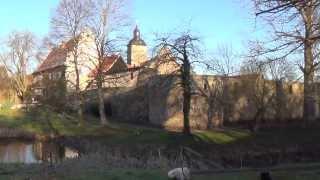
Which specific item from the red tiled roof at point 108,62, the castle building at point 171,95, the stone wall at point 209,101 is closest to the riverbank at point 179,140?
the stone wall at point 209,101

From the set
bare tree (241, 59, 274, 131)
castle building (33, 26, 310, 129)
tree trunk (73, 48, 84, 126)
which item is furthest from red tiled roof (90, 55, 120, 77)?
bare tree (241, 59, 274, 131)

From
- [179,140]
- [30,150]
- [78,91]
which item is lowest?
[30,150]

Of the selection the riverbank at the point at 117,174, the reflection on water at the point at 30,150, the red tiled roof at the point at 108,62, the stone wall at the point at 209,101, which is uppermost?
the red tiled roof at the point at 108,62

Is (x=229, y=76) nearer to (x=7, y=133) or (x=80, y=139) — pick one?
(x=80, y=139)

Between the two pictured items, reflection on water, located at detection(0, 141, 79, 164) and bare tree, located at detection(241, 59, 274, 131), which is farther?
bare tree, located at detection(241, 59, 274, 131)

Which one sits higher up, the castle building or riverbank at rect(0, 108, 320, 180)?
the castle building

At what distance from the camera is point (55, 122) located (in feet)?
178

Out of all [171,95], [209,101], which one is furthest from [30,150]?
[209,101]

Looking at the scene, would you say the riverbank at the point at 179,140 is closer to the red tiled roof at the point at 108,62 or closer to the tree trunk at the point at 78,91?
the tree trunk at the point at 78,91

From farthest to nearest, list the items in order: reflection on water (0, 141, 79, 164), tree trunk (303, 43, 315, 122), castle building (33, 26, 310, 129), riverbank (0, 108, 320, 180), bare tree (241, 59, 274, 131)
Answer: castle building (33, 26, 310, 129)
bare tree (241, 59, 274, 131)
reflection on water (0, 141, 79, 164)
tree trunk (303, 43, 315, 122)
riverbank (0, 108, 320, 180)

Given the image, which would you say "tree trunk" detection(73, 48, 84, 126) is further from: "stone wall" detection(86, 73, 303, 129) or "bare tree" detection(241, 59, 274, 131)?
Result: "bare tree" detection(241, 59, 274, 131)

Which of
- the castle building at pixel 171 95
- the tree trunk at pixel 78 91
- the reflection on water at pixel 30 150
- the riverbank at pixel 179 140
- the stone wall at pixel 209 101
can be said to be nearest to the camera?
the riverbank at pixel 179 140

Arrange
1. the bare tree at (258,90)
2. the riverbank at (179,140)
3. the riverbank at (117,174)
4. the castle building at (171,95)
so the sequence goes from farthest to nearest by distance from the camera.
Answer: the castle building at (171,95) → the bare tree at (258,90) → the riverbank at (179,140) → the riverbank at (117,174)

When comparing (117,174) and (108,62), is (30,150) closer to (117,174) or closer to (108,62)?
(108,62)
